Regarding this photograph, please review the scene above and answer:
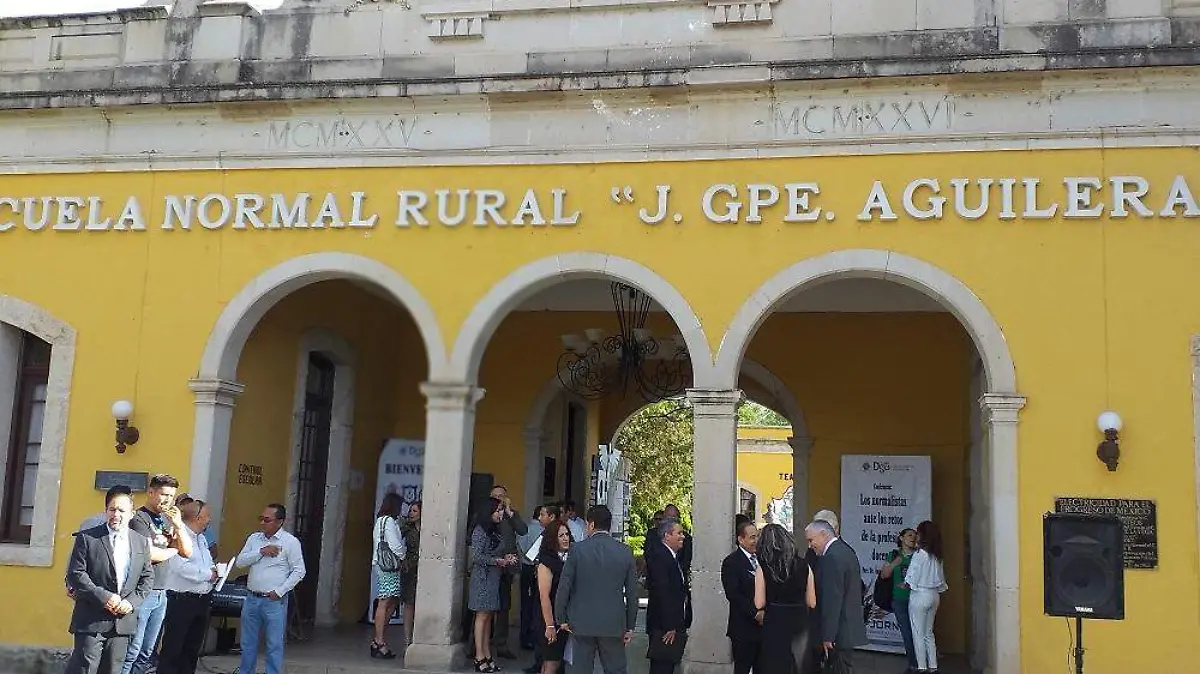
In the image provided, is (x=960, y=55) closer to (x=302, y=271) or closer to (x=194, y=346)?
(x=302, y=271)

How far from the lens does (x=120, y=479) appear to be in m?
9.41

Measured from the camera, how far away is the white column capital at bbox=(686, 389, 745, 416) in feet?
28.4

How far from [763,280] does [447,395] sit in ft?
8.34

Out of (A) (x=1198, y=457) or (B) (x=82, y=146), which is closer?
(A) (x=1198, y=457)

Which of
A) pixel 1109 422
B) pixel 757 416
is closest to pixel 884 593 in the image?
pixel 1109 422

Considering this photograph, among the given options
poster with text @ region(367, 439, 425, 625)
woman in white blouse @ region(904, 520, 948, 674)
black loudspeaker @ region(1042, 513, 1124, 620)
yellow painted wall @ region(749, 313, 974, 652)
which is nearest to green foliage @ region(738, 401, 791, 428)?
yellow painted wall @ region(749, 313, 974, 652)

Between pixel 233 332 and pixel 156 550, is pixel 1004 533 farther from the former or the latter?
pixel 233 332

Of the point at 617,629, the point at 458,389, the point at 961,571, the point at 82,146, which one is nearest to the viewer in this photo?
the point at 617,629

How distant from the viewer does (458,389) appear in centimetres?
907

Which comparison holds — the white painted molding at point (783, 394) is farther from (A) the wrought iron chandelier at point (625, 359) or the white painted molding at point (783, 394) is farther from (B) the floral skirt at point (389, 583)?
(B) the floral skirt at point (389, 583)

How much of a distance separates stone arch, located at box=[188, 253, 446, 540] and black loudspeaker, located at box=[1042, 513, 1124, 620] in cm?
471

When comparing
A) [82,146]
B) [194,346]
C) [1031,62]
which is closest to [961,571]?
[1031,62]

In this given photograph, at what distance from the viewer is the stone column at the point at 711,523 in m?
8.37

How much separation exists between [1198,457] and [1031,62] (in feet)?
9.62
